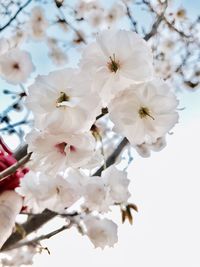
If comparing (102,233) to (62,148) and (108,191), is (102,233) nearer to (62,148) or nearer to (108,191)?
(108,191)

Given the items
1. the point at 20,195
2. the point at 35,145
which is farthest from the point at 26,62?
the point at 35,145

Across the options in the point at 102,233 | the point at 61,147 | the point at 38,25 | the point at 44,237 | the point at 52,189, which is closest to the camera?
the point at 61,147

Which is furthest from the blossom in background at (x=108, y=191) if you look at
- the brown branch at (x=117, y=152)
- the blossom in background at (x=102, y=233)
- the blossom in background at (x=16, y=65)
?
the blossom in background at (x=16, y=65)

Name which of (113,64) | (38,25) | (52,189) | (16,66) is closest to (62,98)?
(113,64)

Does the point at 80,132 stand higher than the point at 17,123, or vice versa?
the point at 80,132

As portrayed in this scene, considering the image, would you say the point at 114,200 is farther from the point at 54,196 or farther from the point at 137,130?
the point at 137,130

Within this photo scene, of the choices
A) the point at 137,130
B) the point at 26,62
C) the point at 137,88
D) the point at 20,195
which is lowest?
the point at 26,62

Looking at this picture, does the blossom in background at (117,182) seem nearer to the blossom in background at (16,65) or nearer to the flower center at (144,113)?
the flower center at (144,113)
